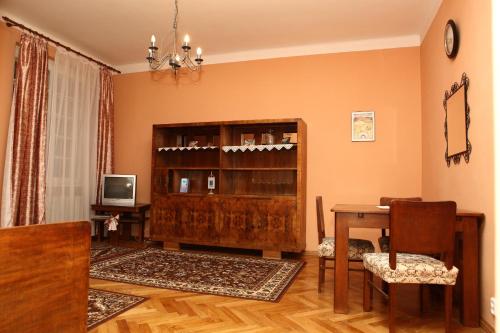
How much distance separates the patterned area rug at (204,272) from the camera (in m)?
3.08

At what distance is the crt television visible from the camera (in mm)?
5070

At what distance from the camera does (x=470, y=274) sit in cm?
239

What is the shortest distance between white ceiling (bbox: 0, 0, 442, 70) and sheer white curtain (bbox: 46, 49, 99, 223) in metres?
0.45

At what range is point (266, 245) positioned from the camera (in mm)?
4414

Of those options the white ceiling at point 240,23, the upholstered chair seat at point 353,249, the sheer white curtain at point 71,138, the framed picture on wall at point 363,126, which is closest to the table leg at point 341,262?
the upholstered chair seat at point 353,249

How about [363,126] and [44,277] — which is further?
[363,126]

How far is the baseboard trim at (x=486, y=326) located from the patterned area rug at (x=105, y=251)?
372 centimetres

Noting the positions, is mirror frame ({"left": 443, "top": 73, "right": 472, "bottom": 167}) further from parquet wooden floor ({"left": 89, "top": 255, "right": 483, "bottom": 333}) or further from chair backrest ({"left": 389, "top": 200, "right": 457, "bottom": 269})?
parquet wooden floor ({"left": 89, "top": 255, "right": 483, "bottom": 333})

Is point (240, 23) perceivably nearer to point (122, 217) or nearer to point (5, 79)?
point (5, 79)

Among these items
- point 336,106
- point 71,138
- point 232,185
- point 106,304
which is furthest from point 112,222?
point 336,106

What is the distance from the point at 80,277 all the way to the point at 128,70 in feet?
16.9

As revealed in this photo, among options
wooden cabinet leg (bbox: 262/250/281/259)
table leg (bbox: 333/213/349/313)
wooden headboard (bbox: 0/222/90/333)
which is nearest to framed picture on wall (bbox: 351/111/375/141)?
wooden cabinet leg (bbox: 262/250/281/259)

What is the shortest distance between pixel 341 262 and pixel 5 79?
420cm

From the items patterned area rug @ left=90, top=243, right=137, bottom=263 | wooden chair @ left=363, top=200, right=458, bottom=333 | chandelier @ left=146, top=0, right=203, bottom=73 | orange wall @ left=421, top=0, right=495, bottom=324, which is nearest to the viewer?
wooden chair @ left=363, top=200, right=458, bottom=333
